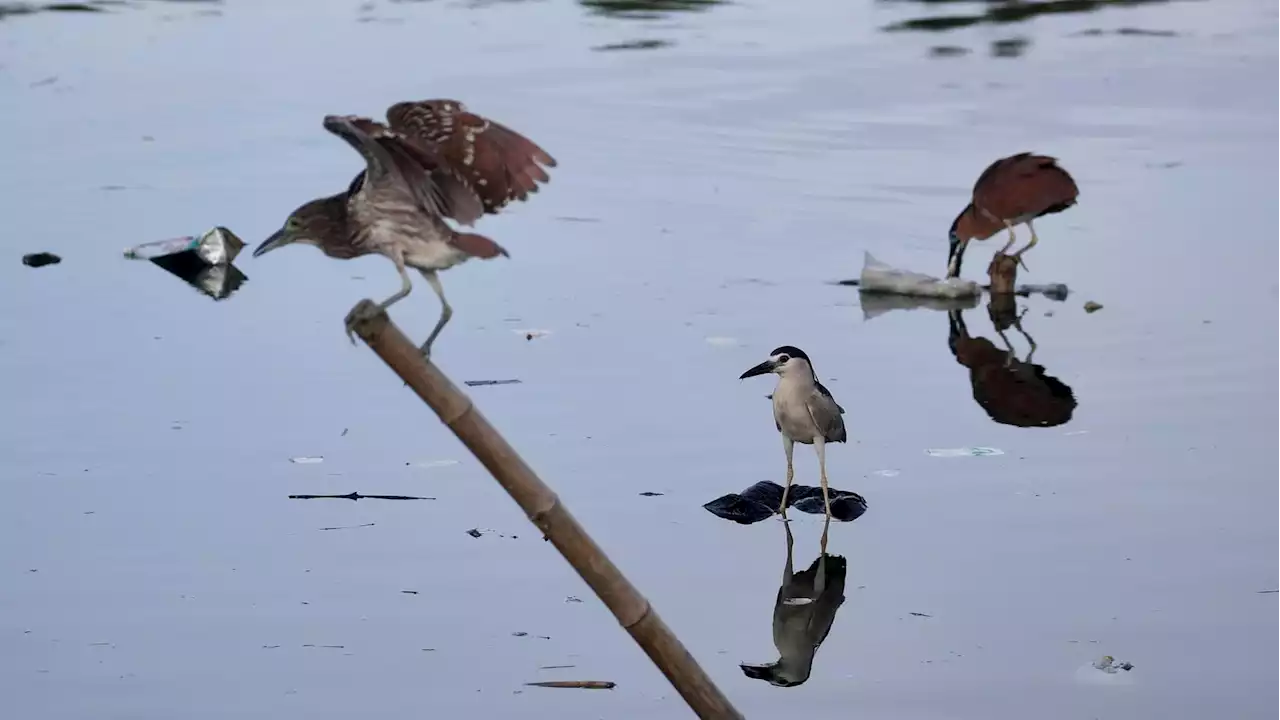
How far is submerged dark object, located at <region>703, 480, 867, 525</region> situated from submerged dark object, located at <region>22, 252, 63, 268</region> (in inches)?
218

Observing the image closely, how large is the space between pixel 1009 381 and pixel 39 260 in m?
5.62

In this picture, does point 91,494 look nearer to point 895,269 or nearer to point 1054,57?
point 895,269

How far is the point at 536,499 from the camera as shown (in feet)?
14.7

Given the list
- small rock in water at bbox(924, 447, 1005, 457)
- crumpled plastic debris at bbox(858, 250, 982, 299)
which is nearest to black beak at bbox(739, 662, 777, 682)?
small rock in water at bbox(924, 447, 1005, 457)

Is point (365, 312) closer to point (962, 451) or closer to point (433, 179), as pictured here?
point (433, 179)

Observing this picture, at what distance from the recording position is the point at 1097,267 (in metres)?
12.1

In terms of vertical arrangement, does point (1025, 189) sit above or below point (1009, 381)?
above

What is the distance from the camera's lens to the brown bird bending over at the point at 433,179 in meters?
5.22

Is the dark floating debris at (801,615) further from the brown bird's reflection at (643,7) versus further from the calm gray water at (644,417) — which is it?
the brown bird's reflection at (643,7)

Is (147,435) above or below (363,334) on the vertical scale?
below

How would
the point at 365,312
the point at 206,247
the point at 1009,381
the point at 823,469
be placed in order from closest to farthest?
the point at 365,312 < the point at 823,469 < the point at 1009,381 < the point at 206,247

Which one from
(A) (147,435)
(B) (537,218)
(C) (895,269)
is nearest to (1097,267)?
(C) (895,269)

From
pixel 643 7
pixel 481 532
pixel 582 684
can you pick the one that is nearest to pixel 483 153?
pixel 582 684

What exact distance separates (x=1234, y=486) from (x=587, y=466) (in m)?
2.52
